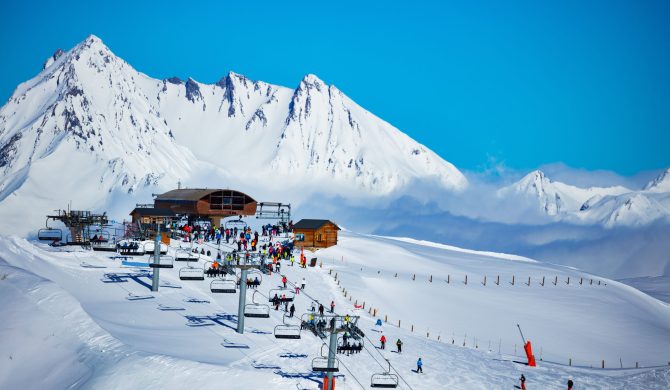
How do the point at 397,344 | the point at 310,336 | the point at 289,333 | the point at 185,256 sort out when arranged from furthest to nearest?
the point at 185,256
the point at 310,336
the point at 397,344
the point at 289,333

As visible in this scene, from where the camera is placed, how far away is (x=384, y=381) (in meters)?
38.9

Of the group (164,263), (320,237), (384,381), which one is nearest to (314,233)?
(320,237)

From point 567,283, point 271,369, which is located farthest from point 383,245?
point 271,369

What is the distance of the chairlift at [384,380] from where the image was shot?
120 feet

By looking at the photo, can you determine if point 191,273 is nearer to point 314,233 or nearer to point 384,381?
point 384,381

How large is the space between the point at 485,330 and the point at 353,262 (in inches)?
846

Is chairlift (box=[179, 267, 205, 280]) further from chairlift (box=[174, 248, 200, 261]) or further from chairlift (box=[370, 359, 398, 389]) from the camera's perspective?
chairlift (box=[370, 359, 398, 389])

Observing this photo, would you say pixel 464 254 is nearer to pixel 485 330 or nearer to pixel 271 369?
pixel 485 330

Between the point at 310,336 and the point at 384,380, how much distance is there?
880cm

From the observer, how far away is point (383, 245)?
316 ft

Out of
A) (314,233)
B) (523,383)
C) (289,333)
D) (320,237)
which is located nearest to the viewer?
(289,333)

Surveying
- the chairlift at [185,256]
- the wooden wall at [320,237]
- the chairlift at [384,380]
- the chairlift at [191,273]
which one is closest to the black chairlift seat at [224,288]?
the chairlift at [191,273]

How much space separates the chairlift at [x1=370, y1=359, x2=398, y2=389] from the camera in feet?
120

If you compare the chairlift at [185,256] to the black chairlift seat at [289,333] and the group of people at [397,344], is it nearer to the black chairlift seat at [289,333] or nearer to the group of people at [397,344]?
the black chairlift seat at [289,333]
